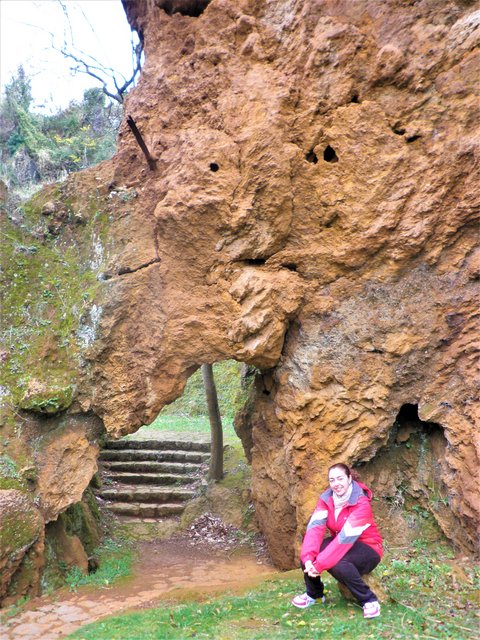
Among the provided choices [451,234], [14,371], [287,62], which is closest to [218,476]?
[14,371]

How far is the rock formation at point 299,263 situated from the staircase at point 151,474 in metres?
3.68

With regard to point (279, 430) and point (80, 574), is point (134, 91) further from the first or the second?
point (80, 574)

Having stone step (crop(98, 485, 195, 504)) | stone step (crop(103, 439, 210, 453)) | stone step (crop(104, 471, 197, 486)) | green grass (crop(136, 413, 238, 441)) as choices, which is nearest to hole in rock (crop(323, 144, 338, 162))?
stone step (crop(98, 485, 195, 504))

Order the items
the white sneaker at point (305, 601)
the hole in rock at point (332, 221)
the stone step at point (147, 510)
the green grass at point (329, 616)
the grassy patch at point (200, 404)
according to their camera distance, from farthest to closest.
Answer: the grassy patch at point (200, 404) → the stone step at point (147, 510) → the hole in rock at point (332, 221) → the white sneaker at point (305, 601) → the green grass at point (329, 616)

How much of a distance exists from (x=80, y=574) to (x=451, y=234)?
20.6 feet

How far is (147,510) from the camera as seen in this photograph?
33.8ft

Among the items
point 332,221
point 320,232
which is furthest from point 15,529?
point 332,221

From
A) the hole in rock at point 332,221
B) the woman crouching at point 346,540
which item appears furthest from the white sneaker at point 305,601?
the hole in rock at point 332,221

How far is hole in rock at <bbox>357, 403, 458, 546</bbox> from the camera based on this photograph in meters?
6.57

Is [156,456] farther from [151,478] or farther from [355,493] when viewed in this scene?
[355,493]

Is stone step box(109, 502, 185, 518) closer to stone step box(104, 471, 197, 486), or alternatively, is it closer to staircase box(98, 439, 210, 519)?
staircase box(98, 439, 210, 519)

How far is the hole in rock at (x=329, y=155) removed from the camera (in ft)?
23.2

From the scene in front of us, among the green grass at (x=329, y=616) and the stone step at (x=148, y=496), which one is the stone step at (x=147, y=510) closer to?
the stone step at (x=148, y=496)

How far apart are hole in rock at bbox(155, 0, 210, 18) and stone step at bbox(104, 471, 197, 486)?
329 inches
